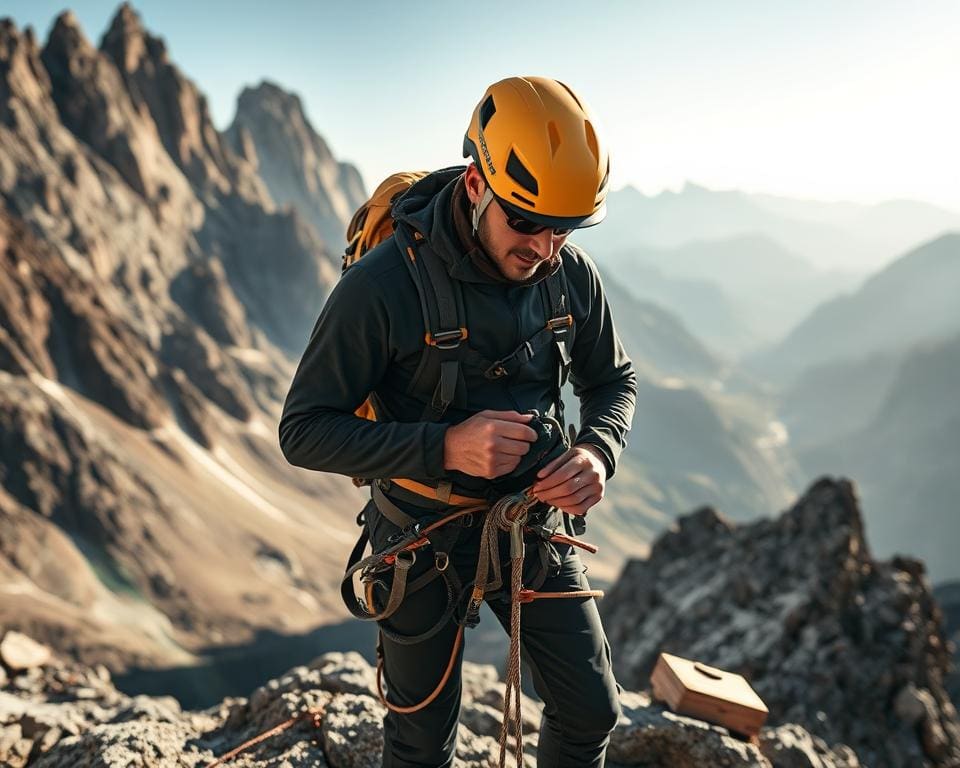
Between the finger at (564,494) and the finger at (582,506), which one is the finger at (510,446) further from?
the finger at (582,506)

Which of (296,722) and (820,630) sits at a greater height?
(820,630)

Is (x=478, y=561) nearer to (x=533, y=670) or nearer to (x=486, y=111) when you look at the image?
(x=533, y=670)

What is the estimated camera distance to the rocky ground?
5609 millimetres

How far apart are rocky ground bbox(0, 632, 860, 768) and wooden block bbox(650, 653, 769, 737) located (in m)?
0.14

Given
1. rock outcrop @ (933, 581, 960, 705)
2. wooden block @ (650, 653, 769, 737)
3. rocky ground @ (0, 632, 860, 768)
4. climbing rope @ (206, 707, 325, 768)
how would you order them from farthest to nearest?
rock outcrop @ (933, 581, 960, 705) → wooden block @ (650, 653, 769, 737) → climbing rope @ (206, 707, 325, 768) → rocky ground @ (0, 632, 860, 768)

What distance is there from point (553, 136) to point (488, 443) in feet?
5.41

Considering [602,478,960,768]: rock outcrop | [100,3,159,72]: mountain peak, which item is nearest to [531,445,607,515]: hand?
[602,478,960,768]: rock outcrop

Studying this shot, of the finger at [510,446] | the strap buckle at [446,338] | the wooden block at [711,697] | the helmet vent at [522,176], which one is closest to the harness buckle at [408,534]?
the finger at [510,446]

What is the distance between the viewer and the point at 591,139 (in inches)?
155

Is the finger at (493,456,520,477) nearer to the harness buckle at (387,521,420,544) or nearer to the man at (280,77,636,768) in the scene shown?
the man at (280,77,636,768)

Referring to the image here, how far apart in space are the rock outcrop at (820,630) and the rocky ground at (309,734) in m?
6.96

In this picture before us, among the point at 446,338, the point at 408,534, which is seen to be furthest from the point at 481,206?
the point at 408,534

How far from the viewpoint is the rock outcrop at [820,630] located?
14094 millimetres

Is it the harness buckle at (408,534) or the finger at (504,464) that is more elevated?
the finger at (504,464)
